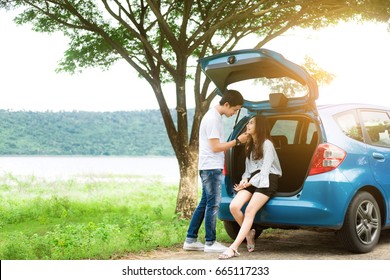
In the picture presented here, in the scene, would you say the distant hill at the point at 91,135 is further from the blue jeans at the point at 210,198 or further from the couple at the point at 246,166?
the couple at the point at 246,166

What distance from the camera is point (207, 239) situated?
25.1 feet

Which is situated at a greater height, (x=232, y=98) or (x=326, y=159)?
(x=232, y=98)

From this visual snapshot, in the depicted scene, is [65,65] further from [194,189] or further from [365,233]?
[365,233]

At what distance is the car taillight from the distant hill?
69.3 m

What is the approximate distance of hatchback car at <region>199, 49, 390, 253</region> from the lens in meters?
7.04

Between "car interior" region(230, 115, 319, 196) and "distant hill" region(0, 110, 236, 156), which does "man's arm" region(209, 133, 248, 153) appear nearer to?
"car interior" region(230, 115, 319, 196)

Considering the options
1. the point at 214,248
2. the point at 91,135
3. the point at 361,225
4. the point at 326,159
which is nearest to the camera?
the point at 326,159

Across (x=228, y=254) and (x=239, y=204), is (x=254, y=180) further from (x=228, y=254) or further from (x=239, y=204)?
(x=228, y=254)

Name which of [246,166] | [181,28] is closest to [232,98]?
[246,166]

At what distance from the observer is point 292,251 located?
7785mm

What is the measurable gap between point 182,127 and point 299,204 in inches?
262

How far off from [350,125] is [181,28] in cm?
639

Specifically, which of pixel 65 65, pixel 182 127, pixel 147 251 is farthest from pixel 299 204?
pixel 65 65
